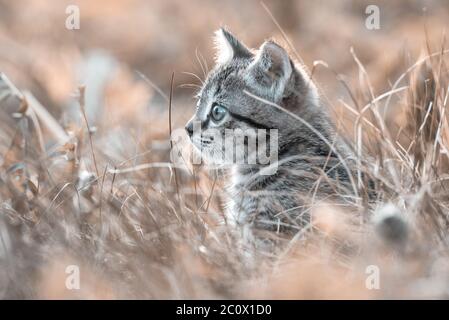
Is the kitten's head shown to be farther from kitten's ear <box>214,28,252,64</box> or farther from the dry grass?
the dry grass

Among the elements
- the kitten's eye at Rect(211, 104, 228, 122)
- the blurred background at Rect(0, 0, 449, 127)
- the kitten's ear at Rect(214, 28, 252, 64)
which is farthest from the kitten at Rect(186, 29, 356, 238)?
the blurred background at Rect(0, 0, 449, 127)

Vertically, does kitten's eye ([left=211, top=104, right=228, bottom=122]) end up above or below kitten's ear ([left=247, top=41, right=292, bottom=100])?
below

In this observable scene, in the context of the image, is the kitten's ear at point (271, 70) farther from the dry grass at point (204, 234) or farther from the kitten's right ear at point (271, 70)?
the dry grass at point (204, 234)

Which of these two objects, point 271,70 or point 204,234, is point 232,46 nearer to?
point 271,70

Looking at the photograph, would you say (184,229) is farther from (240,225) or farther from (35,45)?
(35,45)

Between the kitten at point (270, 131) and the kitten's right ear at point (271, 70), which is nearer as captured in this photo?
the kitten at point (270, 131)

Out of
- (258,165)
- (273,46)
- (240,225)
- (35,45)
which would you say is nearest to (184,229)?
(240,225)

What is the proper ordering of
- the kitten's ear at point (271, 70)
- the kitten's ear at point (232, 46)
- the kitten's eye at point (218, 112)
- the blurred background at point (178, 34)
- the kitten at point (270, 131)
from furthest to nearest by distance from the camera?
the blurred background at point (178, 34), the kitten's ear at point (232, 46), the kitten's eye at point (218, 112), the kitten's ear at point (271, 70), the kitten at point (270, 131)

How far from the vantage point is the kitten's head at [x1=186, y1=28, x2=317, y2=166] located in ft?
9.67

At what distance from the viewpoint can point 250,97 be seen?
305 cm

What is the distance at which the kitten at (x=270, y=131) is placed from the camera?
2.77 m

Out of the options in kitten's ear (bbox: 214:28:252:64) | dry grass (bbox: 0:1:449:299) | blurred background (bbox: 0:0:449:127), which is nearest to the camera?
dry grass (bbox: 0:1:449:299)

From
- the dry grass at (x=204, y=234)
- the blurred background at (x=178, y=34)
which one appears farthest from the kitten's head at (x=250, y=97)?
the blurred background at (x=178, y=34)

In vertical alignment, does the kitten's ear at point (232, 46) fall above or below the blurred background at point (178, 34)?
below
